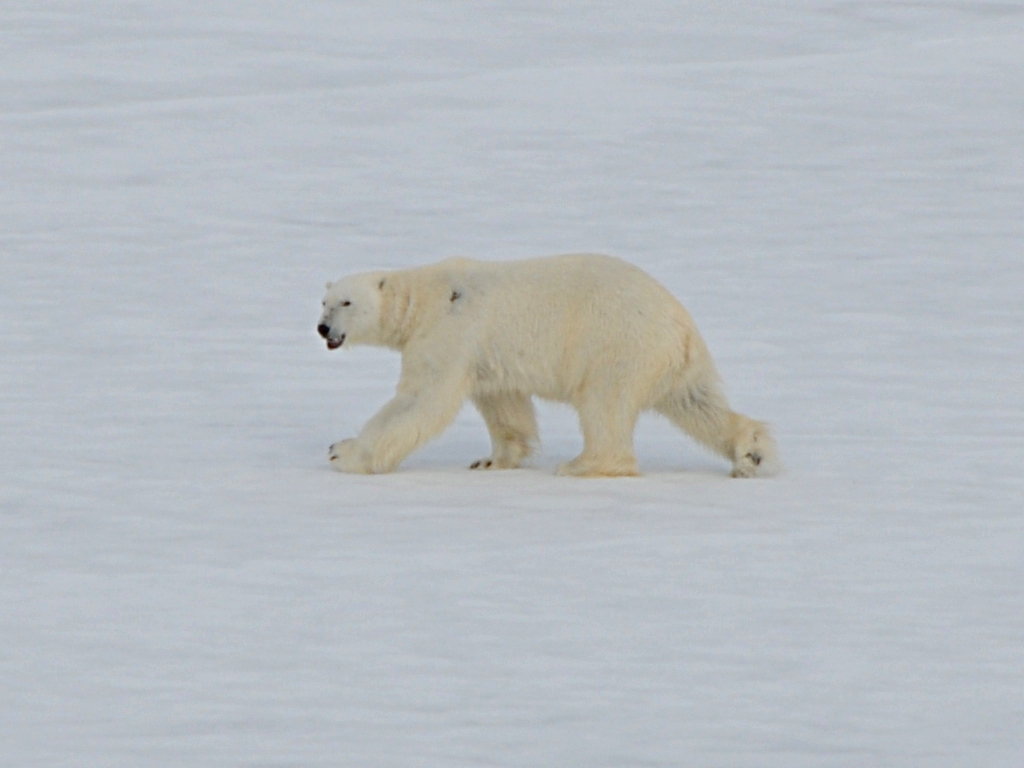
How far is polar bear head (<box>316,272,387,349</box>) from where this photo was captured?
6.09 m

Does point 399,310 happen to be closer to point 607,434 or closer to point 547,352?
point 547,352

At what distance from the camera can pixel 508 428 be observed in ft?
20.4

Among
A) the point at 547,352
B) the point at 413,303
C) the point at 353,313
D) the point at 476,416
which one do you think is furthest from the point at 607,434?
the point at 476,416

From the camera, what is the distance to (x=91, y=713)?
152 inches

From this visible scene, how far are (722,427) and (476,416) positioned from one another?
159 centimetres

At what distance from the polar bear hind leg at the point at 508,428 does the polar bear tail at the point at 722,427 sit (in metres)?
0.44

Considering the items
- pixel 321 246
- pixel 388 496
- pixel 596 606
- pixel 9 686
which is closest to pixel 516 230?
pixel 321 246

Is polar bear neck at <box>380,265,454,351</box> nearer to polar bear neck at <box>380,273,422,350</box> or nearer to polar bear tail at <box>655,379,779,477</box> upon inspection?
polar bear neck at <box>380,273,422,350</box>

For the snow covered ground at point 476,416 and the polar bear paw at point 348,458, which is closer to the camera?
the snow covered ground at point 476,416

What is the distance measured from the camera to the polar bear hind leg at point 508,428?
623 cm

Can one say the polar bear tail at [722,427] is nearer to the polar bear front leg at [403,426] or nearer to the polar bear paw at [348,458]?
the polar bear front leg at [403,426]

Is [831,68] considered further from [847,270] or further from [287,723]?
[287,723]

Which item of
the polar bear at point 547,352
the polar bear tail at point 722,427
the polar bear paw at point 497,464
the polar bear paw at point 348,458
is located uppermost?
the polar bear at point 547,352

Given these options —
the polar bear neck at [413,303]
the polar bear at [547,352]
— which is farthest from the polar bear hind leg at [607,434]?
the polar bear neck at [413,303]
